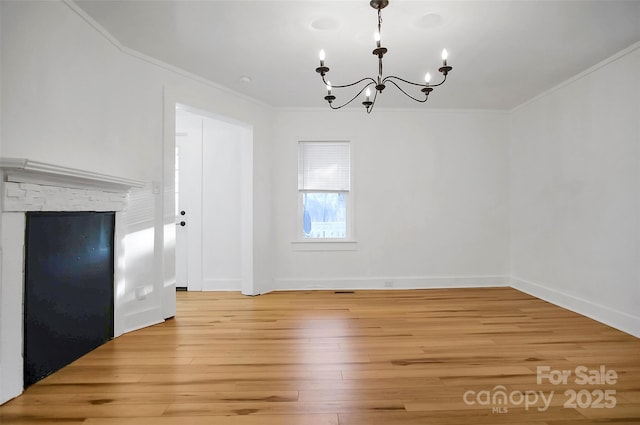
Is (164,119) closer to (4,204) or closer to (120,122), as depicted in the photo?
(120,122)

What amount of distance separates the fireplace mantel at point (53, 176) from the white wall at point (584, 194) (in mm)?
4731

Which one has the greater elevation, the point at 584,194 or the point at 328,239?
the point at 584,194

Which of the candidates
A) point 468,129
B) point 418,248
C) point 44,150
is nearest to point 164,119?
point 44,150

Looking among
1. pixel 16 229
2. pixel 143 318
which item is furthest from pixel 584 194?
pixel 16 229

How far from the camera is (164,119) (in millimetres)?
3623

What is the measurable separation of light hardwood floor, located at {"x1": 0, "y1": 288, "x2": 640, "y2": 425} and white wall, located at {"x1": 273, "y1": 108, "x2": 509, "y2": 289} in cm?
131

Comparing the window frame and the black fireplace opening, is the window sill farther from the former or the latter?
the black fireplace opening

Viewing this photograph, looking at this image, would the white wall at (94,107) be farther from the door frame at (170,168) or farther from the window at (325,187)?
the window at (325,187)

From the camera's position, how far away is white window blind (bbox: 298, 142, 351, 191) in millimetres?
5223

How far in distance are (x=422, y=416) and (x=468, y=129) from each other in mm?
4554

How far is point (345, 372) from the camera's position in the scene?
7.72ft

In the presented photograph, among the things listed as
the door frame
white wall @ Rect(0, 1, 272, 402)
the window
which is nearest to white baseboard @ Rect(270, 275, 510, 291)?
the window

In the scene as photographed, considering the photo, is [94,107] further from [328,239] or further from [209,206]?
[328,239]

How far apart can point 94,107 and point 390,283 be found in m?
4.26
